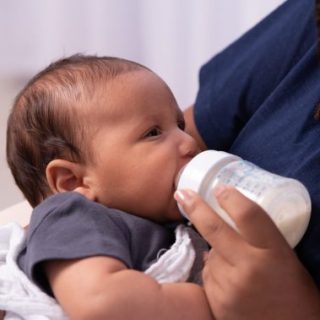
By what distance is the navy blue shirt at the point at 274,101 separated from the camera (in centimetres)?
81

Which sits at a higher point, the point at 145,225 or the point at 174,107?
the point at 174,107

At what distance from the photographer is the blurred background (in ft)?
5.99

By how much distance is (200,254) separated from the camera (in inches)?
32.8

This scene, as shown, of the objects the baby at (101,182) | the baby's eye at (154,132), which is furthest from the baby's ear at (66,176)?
the baby's eye at (154,132)

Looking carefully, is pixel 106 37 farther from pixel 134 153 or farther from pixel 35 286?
pixel 35 286

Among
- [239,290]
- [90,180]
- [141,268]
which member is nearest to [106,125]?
[90,180]

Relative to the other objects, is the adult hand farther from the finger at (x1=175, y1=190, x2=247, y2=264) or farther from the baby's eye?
the baby's eye

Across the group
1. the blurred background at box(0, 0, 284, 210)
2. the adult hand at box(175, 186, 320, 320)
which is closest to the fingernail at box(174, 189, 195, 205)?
the adult hand at box(175, 186, 320, 320)

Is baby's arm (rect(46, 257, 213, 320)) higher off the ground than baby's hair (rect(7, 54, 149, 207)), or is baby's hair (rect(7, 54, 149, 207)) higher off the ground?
baby's hair (rect(7, 54, 149, 207))

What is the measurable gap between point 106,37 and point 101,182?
117cm

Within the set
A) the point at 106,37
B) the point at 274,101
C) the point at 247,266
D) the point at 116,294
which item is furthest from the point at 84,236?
the point at 106,37

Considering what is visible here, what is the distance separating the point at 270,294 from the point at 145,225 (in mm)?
217

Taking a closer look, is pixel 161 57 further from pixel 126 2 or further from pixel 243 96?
pixel 243 96

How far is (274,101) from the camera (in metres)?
0.94
